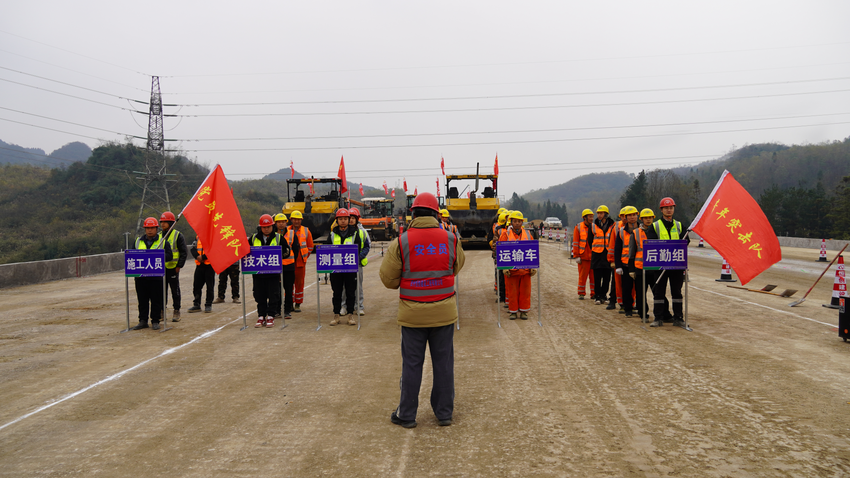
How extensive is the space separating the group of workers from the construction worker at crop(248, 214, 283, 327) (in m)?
6.34

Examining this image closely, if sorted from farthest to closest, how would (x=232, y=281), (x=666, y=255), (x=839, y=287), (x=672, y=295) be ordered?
(x=232, y=281) < (x=839, y=287) < (x=672, y=295) < (x=666, y=255)

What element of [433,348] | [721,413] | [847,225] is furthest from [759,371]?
[847,225]

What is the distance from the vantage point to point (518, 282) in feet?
29.4

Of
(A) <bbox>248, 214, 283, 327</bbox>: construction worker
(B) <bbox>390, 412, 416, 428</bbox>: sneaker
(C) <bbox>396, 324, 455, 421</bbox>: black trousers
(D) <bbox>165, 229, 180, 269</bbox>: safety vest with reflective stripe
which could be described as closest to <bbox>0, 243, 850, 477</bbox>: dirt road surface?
(B) <bbox>390, 412, 416, 428</bbox>: sneaker

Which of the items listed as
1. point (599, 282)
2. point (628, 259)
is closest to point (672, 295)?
point (628, 259)

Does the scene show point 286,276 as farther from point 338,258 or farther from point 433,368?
point 433,368

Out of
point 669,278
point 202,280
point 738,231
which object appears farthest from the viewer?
point 202,280

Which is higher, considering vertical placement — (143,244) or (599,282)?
(143,244)

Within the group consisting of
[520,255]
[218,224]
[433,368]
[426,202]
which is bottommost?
[433,368]

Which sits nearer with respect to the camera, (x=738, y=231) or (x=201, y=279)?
(x=738, y=231)

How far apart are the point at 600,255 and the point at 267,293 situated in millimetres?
6698

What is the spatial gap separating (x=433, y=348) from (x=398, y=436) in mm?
781

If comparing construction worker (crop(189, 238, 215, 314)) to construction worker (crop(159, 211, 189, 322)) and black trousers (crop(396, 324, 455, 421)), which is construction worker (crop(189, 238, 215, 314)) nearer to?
construction worker (crop(159, 211, 189, 322))

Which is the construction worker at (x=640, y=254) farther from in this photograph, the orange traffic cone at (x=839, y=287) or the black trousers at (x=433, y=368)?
the black trousers at (x=433, y=368)
